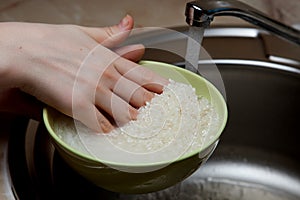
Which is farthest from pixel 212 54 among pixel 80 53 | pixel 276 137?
pixel 80 53

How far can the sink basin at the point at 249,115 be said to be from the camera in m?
0.78

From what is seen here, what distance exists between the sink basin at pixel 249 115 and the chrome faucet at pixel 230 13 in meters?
0.18

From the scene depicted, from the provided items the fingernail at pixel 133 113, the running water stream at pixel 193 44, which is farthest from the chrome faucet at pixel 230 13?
the fingernail at pixel 133 113

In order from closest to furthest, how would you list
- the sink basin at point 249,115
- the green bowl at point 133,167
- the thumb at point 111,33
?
the green bowl at point 133,167 < the thumb at point 111,33 < the sink basin at point 249,115

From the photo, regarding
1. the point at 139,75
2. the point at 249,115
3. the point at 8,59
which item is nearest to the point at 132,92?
the point at 139,75

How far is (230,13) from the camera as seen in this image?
0.60m

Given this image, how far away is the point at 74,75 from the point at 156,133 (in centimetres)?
11

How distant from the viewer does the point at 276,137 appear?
2.68ft

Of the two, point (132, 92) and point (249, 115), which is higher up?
point (132, 92)

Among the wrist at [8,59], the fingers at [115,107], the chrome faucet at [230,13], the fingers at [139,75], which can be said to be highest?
the chrome faucet at [230,13]

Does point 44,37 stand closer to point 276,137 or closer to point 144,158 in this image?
point 144,158

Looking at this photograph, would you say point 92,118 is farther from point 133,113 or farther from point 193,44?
point 193,44

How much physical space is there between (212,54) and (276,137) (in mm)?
163

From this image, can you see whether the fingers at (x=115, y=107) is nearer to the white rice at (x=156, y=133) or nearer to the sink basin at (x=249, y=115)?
the white rice at (x=156, y=133)
